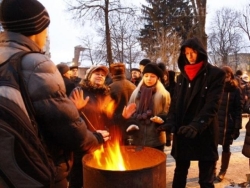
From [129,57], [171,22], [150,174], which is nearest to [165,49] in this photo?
[129,57]

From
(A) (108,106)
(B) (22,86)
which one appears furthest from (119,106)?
(B) (22,86)

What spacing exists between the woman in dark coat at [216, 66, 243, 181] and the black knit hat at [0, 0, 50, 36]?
3508 millimetres

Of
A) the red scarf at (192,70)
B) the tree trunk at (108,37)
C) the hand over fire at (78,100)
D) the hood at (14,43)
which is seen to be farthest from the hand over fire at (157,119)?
the tree trunk at (108,37)

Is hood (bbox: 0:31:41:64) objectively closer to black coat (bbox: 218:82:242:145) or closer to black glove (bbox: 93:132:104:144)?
black glove (bbox: 93:132:104:144)

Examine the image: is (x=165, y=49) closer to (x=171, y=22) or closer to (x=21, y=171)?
(x=171, y=22)

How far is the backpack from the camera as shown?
58.2 inches

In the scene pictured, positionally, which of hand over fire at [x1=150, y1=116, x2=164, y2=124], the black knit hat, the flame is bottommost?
hand over fire at [x1=150, y1=116, x2=164, y2=124]

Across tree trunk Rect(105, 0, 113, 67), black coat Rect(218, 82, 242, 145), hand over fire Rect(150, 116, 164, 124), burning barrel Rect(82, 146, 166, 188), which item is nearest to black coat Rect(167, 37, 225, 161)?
hand over fire Rect(150, 116, 164, 124)

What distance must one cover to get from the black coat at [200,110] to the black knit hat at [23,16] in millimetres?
1912

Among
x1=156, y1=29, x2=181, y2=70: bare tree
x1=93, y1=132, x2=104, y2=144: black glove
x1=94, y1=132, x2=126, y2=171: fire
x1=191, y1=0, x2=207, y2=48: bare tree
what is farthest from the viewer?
x1=156, y1=29, x2=181, y2=70: bare tree

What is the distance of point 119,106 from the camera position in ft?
15.5

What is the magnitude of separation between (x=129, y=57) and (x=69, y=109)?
88.0 feet

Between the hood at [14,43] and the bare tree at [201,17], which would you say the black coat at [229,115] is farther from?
the bare tree at [201,17]

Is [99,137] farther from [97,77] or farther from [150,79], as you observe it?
[150,79]
